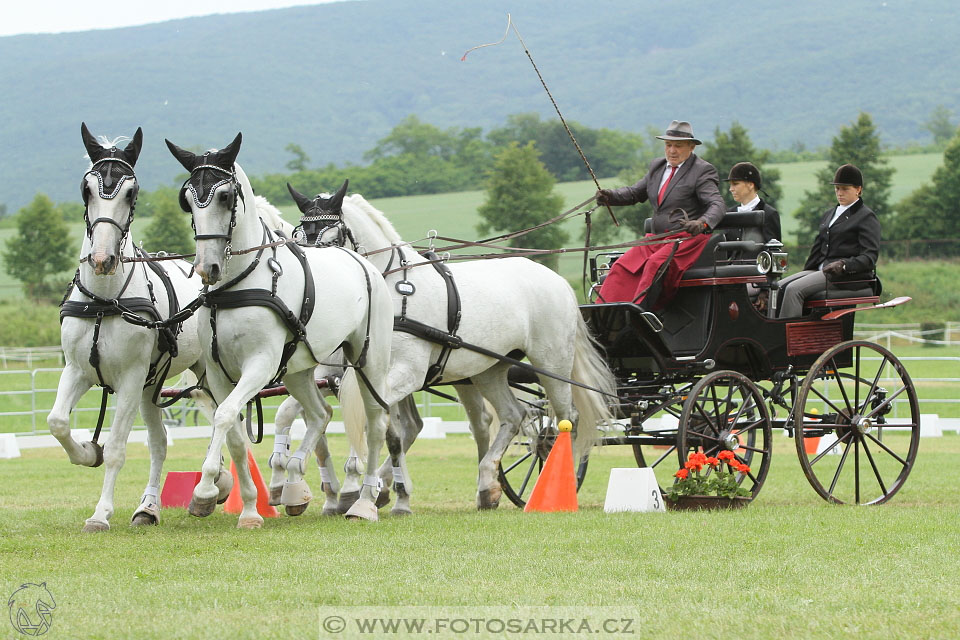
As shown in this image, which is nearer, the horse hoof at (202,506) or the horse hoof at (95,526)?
the horse hoof at (202,506)

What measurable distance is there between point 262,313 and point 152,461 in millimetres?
1750

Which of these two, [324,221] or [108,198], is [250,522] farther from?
[324,221]

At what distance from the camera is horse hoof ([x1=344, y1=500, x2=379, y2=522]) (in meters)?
7.88

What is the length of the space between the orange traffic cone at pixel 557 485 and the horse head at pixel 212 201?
115 inches

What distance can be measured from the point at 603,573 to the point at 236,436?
8.85 feet

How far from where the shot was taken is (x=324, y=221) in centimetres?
849

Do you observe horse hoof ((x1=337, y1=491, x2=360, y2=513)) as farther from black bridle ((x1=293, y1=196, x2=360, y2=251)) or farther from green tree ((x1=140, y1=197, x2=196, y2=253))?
green tree ((x1=140, y1=197, x2=196, y2=253))

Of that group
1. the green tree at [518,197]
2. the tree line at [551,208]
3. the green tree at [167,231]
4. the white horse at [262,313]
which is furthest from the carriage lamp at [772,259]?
the green tree at [167,231]

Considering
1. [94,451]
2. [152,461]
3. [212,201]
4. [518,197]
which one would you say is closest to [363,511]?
[152,461]

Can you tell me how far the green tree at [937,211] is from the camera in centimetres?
5600

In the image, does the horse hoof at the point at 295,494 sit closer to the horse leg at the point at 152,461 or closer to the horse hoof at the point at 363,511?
the horse hoof at the point at 363,511

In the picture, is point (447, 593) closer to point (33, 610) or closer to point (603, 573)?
point (603, 573)

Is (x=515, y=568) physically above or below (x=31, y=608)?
below

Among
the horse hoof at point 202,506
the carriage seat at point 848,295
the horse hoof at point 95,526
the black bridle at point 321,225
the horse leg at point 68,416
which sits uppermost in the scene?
the black bridle at point 321,225
